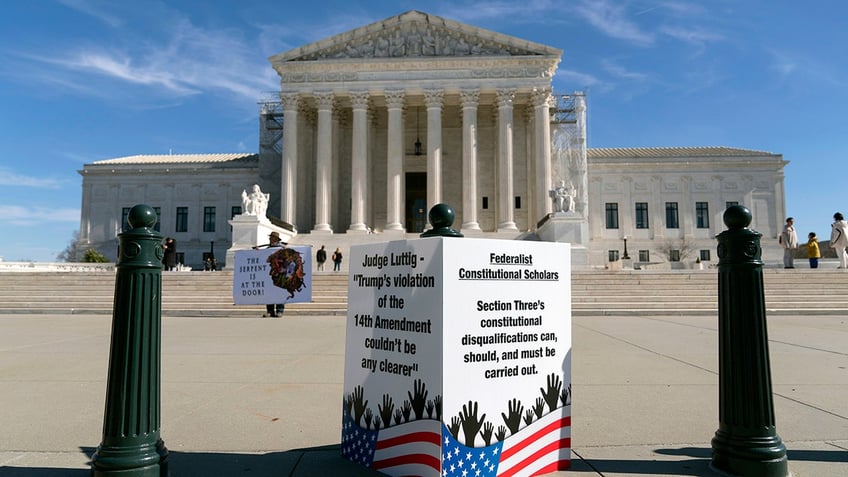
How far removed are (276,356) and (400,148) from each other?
32.2 m

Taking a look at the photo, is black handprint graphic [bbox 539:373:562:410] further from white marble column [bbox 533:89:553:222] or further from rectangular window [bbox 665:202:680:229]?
rectangular window [bbox 665:202:680:229]

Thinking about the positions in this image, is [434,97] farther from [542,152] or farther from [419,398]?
[419,398]

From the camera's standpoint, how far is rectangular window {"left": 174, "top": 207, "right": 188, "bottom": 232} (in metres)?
54.3

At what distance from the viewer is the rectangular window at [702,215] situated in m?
54.6

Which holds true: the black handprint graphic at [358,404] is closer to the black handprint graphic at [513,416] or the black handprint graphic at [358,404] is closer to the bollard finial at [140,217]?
the black handprint graphic at [513,416]

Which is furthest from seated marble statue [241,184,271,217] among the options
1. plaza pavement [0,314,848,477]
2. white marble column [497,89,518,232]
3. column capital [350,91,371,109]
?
plaza pavement [0,314,848,477]

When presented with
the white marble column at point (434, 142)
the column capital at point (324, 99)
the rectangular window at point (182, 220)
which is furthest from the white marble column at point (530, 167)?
the rectangular window at point (182, 220)

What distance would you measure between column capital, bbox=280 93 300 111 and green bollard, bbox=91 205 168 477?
39.2 metres

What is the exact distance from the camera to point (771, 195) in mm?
54031

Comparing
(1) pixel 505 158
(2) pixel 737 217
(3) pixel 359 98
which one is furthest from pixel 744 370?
(3) pixel 359 98

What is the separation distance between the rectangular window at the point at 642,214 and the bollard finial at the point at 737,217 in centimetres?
5411

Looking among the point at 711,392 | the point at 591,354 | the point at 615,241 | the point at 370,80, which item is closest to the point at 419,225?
the point at 370,80

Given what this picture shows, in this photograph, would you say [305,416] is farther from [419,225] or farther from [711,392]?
[419,225]

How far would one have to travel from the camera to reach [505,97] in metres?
40.3
